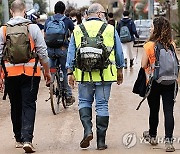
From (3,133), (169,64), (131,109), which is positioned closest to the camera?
(169,64)

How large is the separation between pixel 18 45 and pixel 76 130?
2.20m

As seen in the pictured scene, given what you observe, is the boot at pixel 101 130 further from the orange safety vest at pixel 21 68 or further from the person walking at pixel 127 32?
the person walking at pixel 127 32

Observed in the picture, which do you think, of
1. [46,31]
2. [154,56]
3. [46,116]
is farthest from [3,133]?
[154,56]

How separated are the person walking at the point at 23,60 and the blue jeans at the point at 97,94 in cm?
62

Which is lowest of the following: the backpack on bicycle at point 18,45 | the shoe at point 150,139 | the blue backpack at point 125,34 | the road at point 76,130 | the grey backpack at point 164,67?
the road at point 76,130

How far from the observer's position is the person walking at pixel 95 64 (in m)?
7.66

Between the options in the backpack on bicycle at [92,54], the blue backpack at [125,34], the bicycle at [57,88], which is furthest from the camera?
the blue backpack at [125,34]

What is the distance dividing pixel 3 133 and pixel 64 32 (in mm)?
2364

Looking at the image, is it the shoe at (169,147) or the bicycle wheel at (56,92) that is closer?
the shoe at (169,147)

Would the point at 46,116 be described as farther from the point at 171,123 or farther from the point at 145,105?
the point at 171,123

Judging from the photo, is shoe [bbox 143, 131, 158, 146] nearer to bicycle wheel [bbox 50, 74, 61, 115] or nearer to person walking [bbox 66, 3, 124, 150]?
person walking [bbox 66, 3, 124, 150]

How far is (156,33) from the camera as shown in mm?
7855

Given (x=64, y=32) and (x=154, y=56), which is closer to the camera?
(x=154, y=56)

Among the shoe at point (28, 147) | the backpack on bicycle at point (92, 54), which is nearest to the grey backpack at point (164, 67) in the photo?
the backpack on bicycle at point (92, 54)
